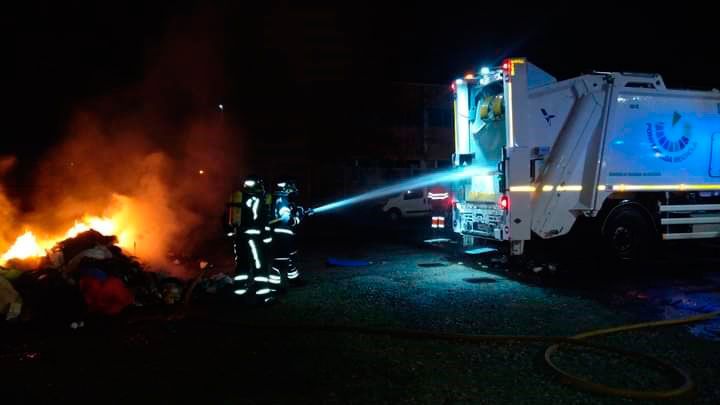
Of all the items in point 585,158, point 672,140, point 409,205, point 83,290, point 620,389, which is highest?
point 672,140

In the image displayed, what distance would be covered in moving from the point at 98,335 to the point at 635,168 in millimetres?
8460

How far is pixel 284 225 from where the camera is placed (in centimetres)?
742

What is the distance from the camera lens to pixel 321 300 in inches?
276

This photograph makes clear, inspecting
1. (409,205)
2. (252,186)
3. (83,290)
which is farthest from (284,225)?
(409,205)

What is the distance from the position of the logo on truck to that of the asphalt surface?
2217 millimetres

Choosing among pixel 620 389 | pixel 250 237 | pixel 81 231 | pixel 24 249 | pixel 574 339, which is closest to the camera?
pixel 620 389

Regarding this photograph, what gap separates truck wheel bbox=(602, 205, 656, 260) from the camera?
28.6 ft

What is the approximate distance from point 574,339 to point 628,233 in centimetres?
479

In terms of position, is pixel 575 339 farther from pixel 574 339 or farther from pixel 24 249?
pixel 24 249

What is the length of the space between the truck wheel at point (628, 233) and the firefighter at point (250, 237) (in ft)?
18.5

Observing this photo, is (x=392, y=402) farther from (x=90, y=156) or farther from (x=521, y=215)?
(x=90, y=156)

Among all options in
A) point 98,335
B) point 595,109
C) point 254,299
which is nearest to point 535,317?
point 254,299

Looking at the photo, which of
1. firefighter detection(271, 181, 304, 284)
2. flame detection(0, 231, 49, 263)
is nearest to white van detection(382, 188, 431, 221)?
firefighter detection(271, 181, 304, 284)

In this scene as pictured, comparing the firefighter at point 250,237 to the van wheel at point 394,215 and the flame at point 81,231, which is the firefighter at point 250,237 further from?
the van wheel at point 394,215
